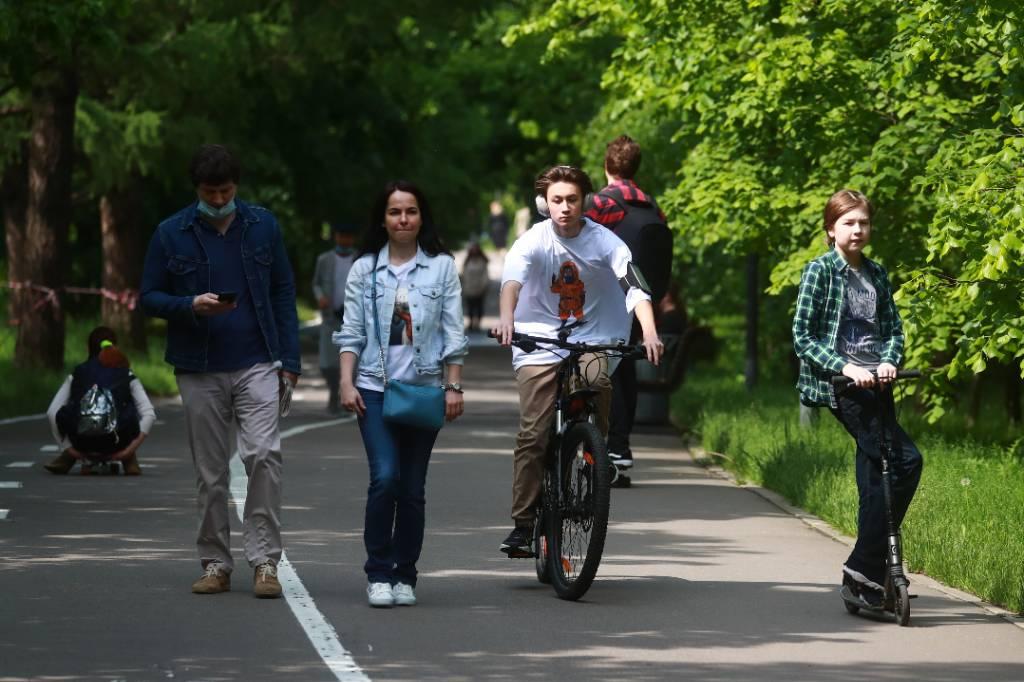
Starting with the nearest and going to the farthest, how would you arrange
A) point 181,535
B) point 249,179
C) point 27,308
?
point 181,535 < point 27,308 < point 249,179

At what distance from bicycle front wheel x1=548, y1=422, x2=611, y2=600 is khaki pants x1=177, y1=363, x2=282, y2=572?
3.95 ft

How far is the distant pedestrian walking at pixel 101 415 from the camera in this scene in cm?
1459

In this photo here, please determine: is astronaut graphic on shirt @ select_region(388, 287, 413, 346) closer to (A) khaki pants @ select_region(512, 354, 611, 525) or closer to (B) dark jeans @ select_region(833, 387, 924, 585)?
(A) khaki pants @ select_region(512, 354, 611, 525)

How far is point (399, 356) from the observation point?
9.05 metres

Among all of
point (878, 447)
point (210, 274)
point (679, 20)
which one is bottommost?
point (878, 447)

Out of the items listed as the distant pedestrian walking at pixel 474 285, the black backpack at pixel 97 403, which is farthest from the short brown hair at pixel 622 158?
the distant pedestrian walking at pixel 474 285

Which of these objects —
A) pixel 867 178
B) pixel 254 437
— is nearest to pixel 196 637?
pixel 254 437

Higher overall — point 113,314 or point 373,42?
point 373,42

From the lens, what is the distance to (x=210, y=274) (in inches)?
367

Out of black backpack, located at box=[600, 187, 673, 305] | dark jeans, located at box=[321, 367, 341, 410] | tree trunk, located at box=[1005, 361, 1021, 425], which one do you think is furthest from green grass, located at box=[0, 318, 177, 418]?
tree trunk, located at box=[1005, 361, 1021, 425]

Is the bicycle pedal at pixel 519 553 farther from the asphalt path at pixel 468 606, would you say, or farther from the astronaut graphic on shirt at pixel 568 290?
the astronaut graphic on shirt at pixel 568 290

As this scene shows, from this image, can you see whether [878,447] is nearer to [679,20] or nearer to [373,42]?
[679,20]

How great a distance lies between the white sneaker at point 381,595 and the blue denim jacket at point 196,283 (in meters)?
1.04

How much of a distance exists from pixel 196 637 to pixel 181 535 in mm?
3211
